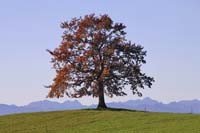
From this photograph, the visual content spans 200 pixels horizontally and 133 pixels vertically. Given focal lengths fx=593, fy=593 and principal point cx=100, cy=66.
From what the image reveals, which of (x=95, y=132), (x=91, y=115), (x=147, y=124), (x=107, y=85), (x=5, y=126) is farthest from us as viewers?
(x=107, y=85)

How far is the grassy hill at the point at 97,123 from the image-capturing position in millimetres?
58737

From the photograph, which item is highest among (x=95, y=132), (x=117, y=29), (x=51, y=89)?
(x=117, y=29)

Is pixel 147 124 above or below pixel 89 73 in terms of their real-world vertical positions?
below

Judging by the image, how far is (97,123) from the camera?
66.2m

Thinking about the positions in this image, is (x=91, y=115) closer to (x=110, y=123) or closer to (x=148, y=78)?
(x=110, y=123)

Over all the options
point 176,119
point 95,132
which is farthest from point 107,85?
point 95,132

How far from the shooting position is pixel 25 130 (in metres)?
63.5

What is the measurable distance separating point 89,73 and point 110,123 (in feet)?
79.3

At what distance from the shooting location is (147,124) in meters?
62.8

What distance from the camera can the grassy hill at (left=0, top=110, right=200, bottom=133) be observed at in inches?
2313

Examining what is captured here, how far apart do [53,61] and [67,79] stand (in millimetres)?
4017

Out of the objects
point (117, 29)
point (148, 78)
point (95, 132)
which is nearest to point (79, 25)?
point (117, 29)

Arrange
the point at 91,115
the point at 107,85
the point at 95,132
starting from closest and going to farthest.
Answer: the point at 95,132 → the point at 91,115 → the point at 107,85

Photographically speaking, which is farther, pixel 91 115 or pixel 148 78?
pixel 148 78
